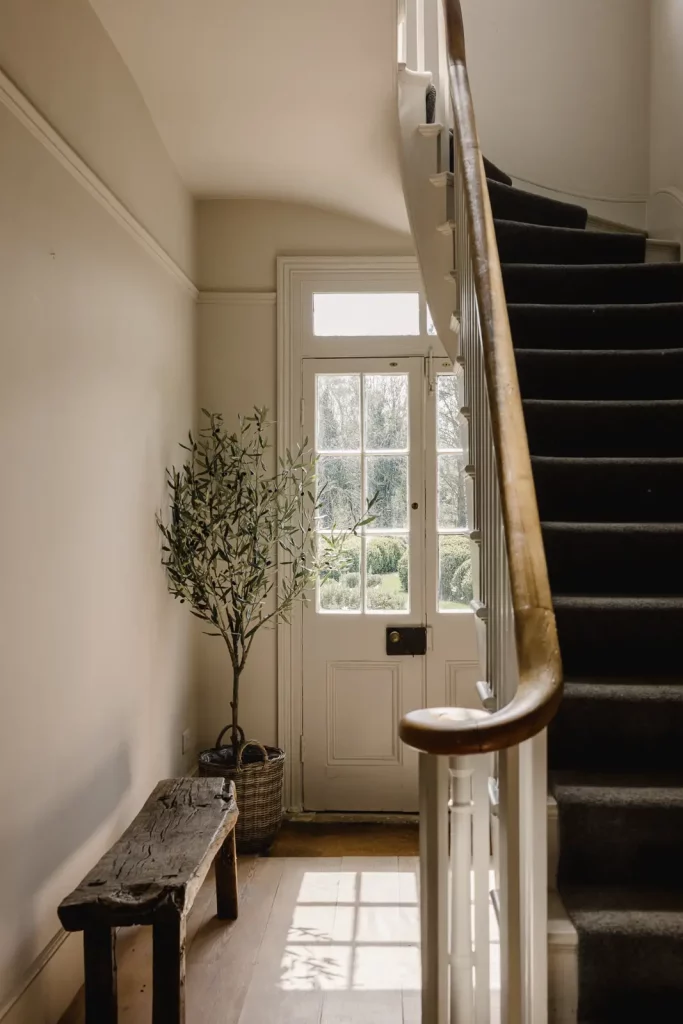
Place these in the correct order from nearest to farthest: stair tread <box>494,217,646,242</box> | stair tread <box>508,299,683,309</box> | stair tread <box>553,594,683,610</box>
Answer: stair tread <box>553,594,683,610</box> < stair tread <box>508,299,683,309</box> < stair tread <box>494,217,646,242</box>

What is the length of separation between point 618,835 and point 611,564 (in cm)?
83

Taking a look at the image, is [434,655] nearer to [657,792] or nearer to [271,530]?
[271,530]

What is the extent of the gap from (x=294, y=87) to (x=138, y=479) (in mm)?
1648

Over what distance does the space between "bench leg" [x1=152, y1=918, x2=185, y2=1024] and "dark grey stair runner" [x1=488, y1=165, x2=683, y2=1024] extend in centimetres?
108

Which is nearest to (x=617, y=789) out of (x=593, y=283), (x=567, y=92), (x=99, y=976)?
(x=99, y=976)

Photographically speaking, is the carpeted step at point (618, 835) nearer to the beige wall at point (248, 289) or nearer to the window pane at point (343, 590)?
the window pane at point (343, 590)

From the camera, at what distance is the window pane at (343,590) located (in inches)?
180

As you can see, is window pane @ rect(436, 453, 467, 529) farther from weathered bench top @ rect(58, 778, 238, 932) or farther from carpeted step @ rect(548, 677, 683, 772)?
carpeted step @ rect(548, 677, 683, 772)

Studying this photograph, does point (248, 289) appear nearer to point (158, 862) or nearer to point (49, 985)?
point (158, 862)

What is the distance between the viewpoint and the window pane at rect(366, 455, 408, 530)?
4555 mm

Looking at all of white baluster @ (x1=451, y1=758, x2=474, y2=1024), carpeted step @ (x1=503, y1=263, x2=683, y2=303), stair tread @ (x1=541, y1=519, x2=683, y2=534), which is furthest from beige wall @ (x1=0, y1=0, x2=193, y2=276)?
white baluster @ (x1=451, y1=758, x2=474, y2=1024)

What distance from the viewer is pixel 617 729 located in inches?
76.8

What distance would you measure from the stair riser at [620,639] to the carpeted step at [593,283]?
1.53m

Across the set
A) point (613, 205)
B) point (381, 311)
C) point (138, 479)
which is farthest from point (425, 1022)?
point (613, 205)
